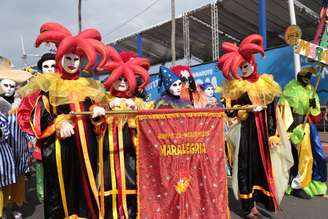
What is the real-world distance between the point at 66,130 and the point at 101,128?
0.40 metres

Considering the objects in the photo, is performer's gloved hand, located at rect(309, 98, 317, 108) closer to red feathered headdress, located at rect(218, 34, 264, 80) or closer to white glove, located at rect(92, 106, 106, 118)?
red feathered headdress, located at rect(218, 34, 264, 80)

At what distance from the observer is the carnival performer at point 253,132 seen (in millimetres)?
4492

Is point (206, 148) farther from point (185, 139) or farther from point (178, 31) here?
point (178, 31)

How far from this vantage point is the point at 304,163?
17.9 feet

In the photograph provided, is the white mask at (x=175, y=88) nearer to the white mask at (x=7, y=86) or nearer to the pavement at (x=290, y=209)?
the pavement at (x=290, y=209)

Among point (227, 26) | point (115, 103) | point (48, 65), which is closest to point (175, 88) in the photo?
point (115, 103)

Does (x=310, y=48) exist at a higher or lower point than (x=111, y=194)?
higher

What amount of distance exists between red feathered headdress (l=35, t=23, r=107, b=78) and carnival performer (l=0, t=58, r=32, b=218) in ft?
4.06

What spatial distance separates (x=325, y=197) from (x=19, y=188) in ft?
12.6

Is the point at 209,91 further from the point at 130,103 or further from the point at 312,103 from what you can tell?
the point at 130,103

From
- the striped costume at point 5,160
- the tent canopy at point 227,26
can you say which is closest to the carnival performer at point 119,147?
the striped costume at point 5,160

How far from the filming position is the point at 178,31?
22.2 metres

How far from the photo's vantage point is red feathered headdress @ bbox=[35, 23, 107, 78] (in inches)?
141

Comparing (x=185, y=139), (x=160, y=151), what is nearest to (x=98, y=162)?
(x=160, y=151)
